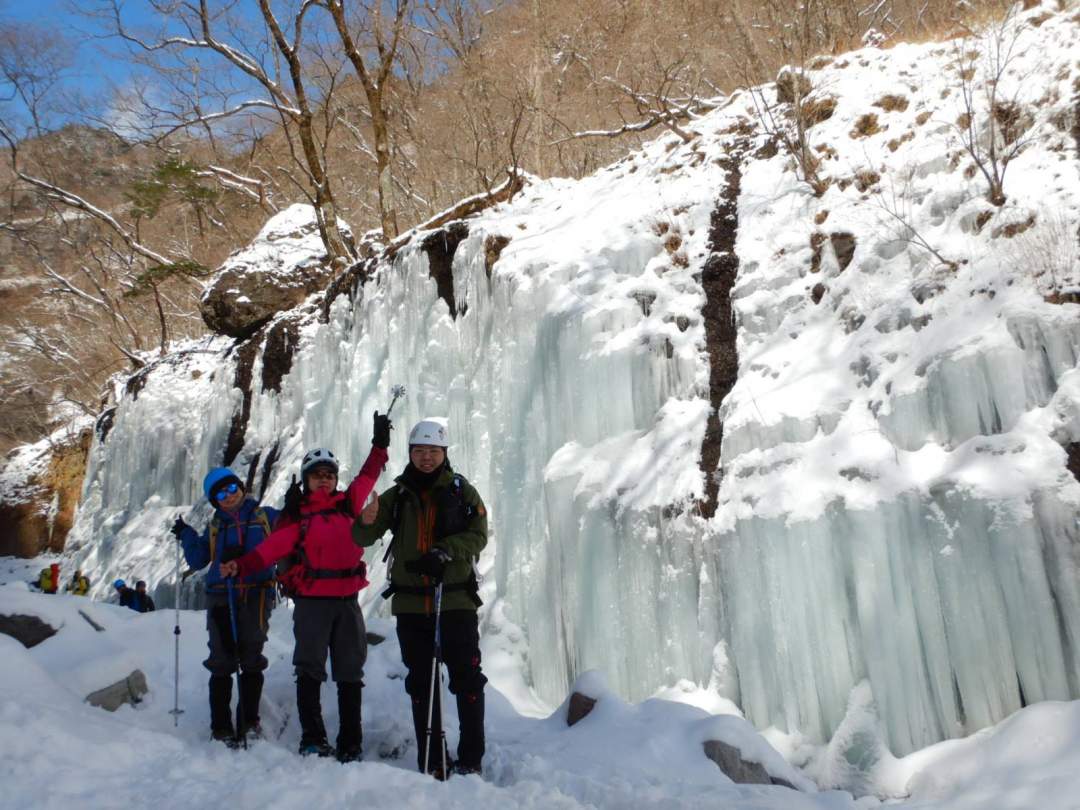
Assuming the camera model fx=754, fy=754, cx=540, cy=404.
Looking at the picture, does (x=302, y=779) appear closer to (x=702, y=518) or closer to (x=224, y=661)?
(x=224, y=661)

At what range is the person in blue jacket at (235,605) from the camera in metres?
3.37

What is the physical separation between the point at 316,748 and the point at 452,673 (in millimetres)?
696

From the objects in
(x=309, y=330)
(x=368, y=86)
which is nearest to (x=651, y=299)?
(x=309, y=330)

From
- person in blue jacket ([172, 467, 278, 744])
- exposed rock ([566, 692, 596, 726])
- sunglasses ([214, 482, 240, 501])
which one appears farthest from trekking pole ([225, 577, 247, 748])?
exposed rock ([566, 692, 596, 726])

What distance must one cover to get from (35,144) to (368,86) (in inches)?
404

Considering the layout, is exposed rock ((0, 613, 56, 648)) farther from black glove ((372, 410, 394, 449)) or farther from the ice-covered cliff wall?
the ice-covered cliff wall

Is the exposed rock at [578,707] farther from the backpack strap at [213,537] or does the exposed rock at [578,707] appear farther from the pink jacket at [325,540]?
the backpack strap at [213,537]

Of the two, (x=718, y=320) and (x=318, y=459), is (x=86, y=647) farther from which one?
(x=718, y=320)

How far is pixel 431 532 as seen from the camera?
117 inches

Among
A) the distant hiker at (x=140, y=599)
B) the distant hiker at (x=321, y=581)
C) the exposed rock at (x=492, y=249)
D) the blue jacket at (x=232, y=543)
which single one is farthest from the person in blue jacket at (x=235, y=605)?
the distant hiker at (x=140, y=599)

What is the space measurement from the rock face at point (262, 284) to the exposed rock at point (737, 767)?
1058 centimetres

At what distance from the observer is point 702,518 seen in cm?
487

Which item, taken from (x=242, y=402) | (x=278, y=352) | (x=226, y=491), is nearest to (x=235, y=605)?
(x=226, y=491)

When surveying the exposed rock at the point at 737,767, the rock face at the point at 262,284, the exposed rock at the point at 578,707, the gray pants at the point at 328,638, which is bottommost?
the exposed rock at the point at 737,767
